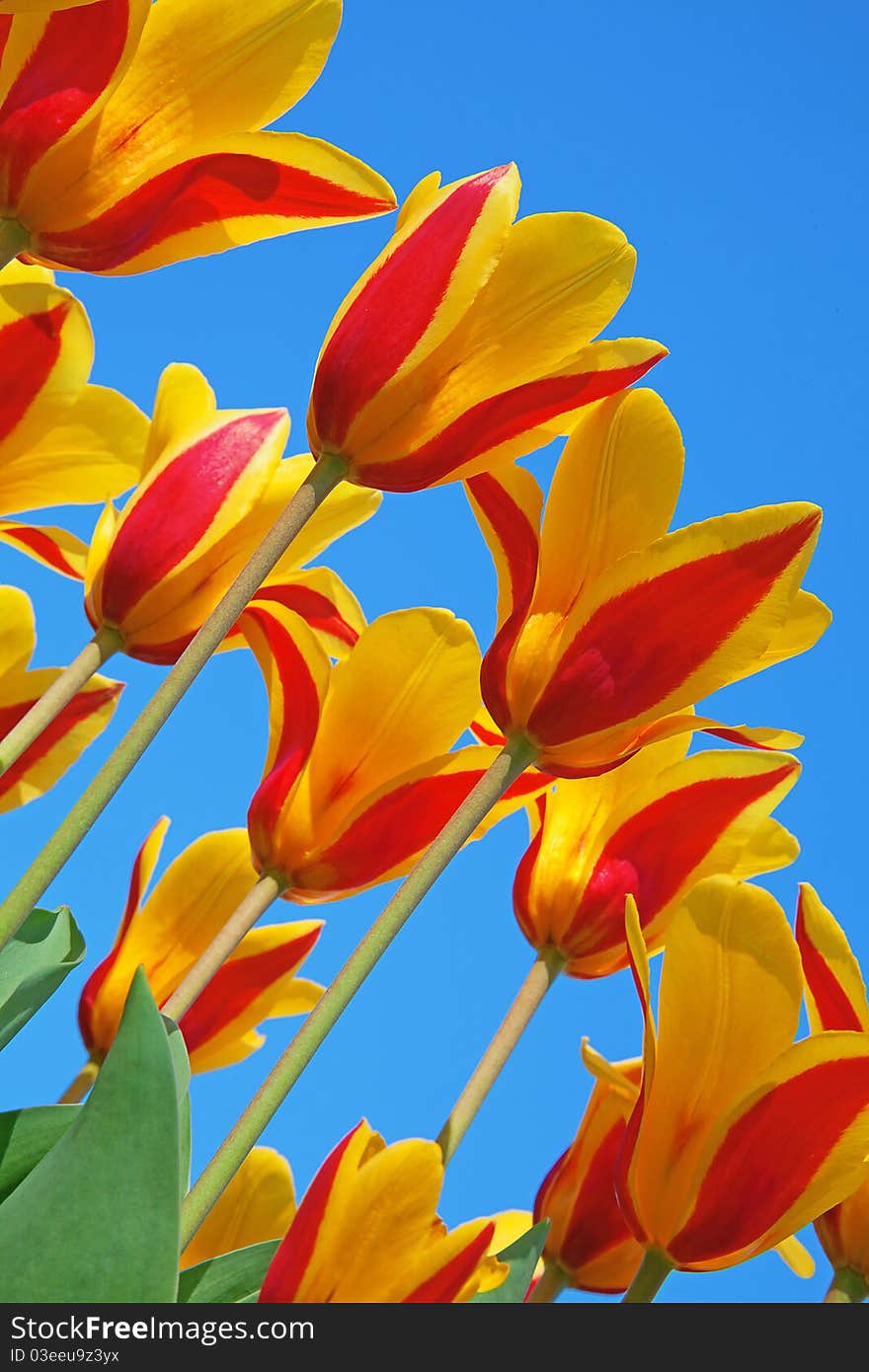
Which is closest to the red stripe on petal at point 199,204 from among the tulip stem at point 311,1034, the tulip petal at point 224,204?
the tulip petal at point 224,204

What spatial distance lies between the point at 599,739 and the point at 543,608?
5 cm

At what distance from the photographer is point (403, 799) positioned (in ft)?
A: 1.83

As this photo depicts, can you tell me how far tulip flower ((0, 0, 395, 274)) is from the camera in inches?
18.0

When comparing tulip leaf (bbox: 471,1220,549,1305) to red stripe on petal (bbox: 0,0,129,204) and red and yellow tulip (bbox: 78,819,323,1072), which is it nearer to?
red and yellow tulip (bbox: 78,819,323,1072)

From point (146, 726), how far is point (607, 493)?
0.56ft

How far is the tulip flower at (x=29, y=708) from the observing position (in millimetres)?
697

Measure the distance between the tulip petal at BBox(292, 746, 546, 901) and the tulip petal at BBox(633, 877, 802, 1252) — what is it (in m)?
0.11

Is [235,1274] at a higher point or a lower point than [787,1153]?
lower

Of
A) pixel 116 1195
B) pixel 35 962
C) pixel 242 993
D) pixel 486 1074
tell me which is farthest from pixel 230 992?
pixel 116 1195

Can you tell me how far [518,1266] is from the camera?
51 cm

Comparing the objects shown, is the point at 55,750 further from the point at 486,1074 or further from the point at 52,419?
the point at 486,1074

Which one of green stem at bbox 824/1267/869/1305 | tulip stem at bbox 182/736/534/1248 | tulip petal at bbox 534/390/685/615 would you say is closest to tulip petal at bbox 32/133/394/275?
tulip petal at bbox 534/390/685/615
